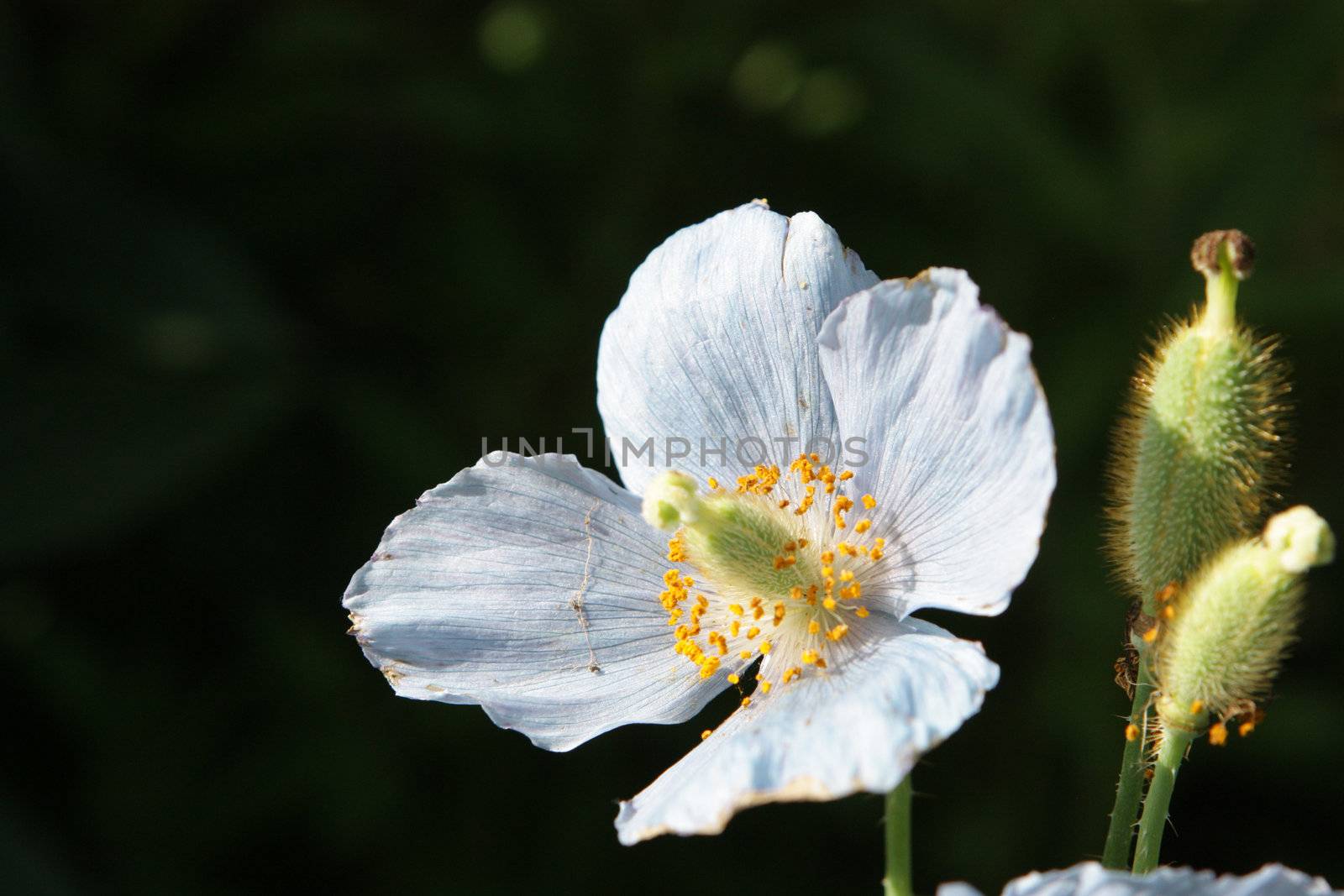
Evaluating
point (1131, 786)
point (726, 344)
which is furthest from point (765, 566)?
point (1131, 786)

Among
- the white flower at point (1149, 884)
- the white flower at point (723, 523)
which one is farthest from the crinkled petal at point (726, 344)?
the white flower at point (1149, 884)

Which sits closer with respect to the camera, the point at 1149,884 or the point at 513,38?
the point at 1149,884

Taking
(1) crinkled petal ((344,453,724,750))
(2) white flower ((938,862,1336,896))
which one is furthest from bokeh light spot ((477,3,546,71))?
(2) white flower ((938,862,1336,896))

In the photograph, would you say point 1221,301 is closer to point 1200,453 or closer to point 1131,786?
point 1200,453

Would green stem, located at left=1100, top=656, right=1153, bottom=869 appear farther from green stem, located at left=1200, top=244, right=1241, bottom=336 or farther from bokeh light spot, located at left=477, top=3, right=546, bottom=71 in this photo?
bokeh light spot, located at left=477, top=3, right=546, bottom=71

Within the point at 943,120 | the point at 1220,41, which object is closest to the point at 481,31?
the point at 943,120

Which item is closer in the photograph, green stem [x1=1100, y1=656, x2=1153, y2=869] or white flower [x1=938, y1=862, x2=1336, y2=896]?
white flower [x1=938, y1=862, x2=1336, y2=896]
